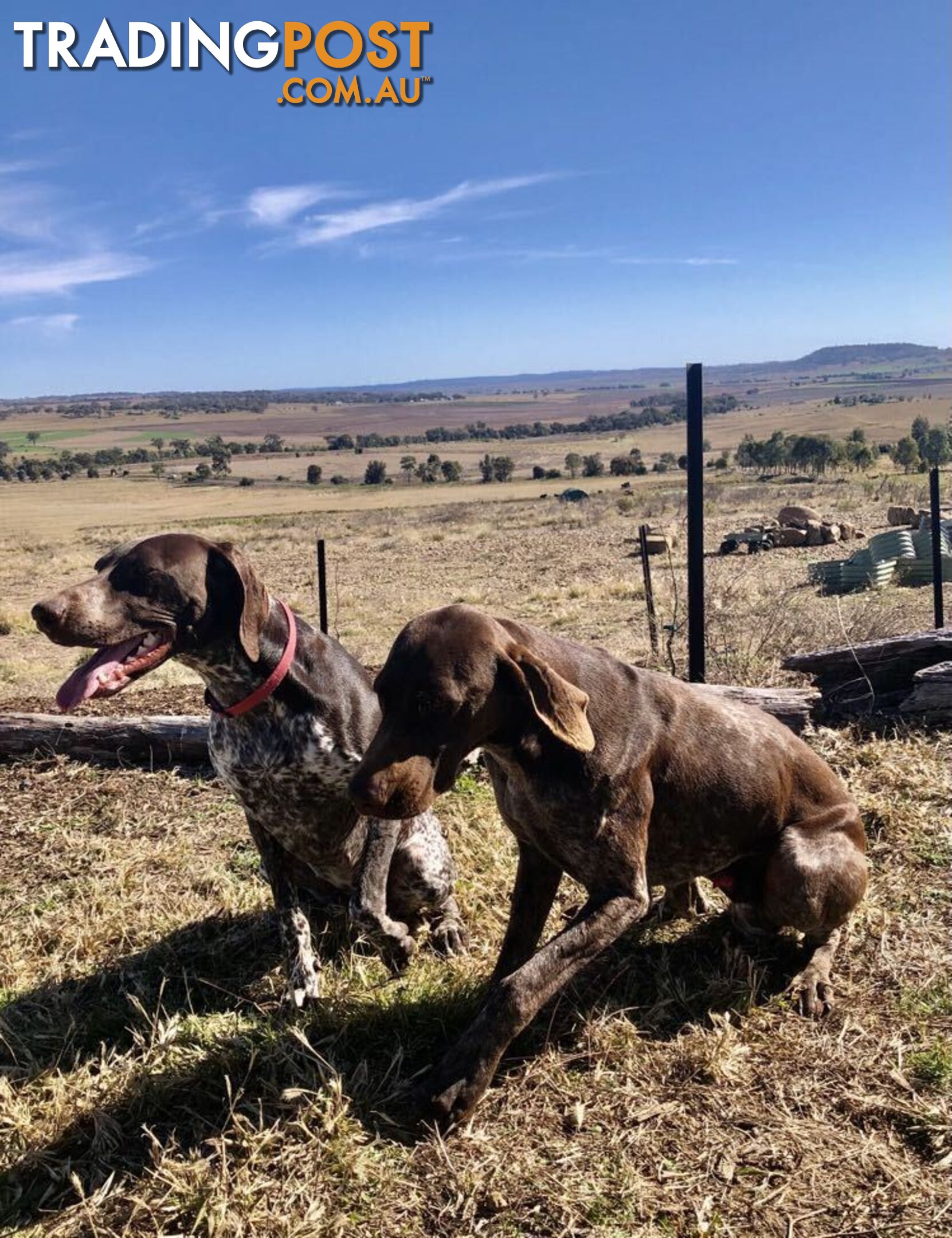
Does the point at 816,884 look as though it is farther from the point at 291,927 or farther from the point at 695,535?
the point at 695,535

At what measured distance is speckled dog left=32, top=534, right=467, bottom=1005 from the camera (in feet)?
12.1

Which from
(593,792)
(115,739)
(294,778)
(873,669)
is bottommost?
(115,739)

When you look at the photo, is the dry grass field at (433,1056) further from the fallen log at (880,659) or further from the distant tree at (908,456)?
the distant tree at (908,456)

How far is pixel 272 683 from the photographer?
12.6 ft

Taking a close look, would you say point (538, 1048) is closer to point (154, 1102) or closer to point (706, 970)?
point (706, 970)

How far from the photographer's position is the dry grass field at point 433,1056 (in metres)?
2.88

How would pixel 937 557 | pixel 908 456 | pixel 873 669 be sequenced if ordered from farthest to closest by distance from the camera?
pixel 908 456 → pixel 937 557 → pixel 873 669

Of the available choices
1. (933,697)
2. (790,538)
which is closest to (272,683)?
(933,697)

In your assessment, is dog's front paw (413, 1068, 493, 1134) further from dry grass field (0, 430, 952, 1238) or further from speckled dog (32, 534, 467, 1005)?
speckled dog (32, 534, 467, 1005)

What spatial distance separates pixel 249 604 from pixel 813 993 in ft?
8.40

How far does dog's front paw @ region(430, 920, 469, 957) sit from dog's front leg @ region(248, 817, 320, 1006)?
51 cm

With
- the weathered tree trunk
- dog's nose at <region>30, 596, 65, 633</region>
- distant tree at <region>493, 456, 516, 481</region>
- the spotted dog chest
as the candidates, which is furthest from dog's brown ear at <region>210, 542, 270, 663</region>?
distant tree at <region>493, 456, 516, 481</region>

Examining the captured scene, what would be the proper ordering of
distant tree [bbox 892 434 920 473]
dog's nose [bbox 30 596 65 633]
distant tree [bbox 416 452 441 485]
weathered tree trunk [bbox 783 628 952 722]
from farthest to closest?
distant tree [bbox 416 452 441 485] → distant tree [bbox 892 434 920 473] → weathered tree trunk [bbox 783 628 952 722] → dog's nose [bbox 30 596 65 633]

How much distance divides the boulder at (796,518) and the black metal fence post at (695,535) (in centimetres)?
1533
